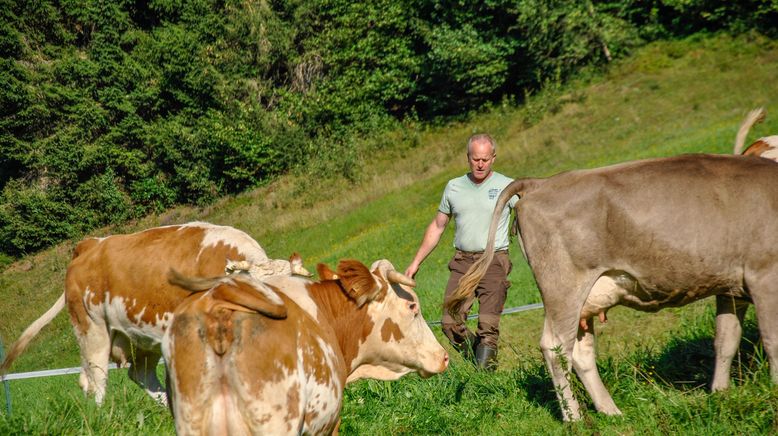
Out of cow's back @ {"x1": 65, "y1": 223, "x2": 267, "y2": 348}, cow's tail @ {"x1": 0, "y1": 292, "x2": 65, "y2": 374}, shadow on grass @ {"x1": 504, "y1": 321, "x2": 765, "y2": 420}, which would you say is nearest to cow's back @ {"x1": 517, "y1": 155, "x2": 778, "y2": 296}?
shadow on grass @ {"x1": 504, "y1": 321, "x2": 765, "y2": 420}

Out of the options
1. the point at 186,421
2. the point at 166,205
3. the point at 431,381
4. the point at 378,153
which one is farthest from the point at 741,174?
the point at 166,205

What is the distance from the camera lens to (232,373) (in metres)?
4.20

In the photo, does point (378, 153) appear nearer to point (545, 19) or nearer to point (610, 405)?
point (545, 19)

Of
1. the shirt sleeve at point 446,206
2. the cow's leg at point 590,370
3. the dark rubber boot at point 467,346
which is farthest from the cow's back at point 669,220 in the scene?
the dark rubber boot at point 467,346

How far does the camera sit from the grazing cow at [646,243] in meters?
5.90

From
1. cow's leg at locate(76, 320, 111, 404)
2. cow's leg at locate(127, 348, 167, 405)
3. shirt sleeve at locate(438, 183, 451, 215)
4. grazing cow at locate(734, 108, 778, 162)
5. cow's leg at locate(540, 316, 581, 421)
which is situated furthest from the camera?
cow's leg at locate(127, 348, 167, 405)

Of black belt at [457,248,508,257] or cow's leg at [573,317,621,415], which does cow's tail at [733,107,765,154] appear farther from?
cow's leg at [573,317,621,415]

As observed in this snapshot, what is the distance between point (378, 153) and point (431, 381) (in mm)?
28506

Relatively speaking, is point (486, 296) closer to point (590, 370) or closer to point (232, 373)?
point (590, 370)

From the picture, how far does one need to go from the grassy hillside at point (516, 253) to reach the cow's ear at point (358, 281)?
5.23ft

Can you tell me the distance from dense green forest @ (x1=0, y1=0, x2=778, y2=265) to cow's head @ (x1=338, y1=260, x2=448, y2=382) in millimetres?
27761

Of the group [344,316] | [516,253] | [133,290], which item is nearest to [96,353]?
[133,290]

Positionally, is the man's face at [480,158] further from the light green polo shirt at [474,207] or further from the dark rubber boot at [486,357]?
the dark rubber boot at [486,357]

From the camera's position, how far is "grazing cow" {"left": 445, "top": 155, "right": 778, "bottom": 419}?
19.4 feet
